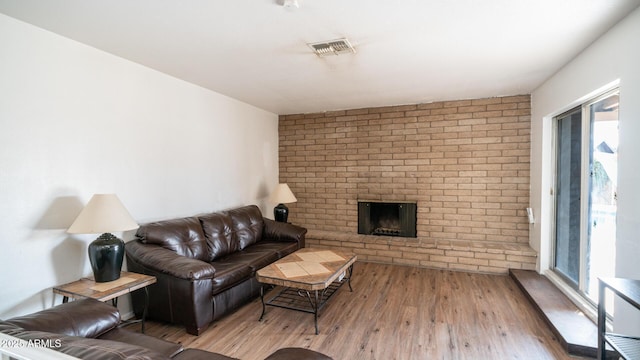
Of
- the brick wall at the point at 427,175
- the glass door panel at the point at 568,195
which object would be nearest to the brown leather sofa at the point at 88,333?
the glass door panel at the point at 568,195

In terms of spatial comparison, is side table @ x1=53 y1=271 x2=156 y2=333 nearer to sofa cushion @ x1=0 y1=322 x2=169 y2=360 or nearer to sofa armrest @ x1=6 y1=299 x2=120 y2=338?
sofa armrest @ x1=6 y1=299 x2=120 y2=338

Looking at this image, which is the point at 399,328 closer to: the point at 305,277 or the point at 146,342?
the point at 305,277

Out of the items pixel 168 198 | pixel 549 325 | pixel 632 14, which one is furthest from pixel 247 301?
pixel 632 14

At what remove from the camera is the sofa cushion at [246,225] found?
152 inches

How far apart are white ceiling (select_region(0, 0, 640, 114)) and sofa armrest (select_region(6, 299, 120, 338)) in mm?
1862

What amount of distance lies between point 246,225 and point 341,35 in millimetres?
2704

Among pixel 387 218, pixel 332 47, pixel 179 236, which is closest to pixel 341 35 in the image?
pixel 332 47

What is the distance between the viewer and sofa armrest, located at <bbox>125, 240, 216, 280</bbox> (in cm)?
252

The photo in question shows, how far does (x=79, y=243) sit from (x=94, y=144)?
85 centimetres

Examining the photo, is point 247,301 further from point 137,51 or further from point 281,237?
point 137,51

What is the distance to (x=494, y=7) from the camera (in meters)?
1.94

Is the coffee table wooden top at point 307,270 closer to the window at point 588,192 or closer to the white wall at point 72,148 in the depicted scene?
the white wall at point 72,148

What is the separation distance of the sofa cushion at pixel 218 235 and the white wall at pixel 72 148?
325 mm

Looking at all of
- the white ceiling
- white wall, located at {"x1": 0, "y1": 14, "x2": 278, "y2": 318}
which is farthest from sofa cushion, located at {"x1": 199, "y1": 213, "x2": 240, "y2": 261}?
the white ceiling
